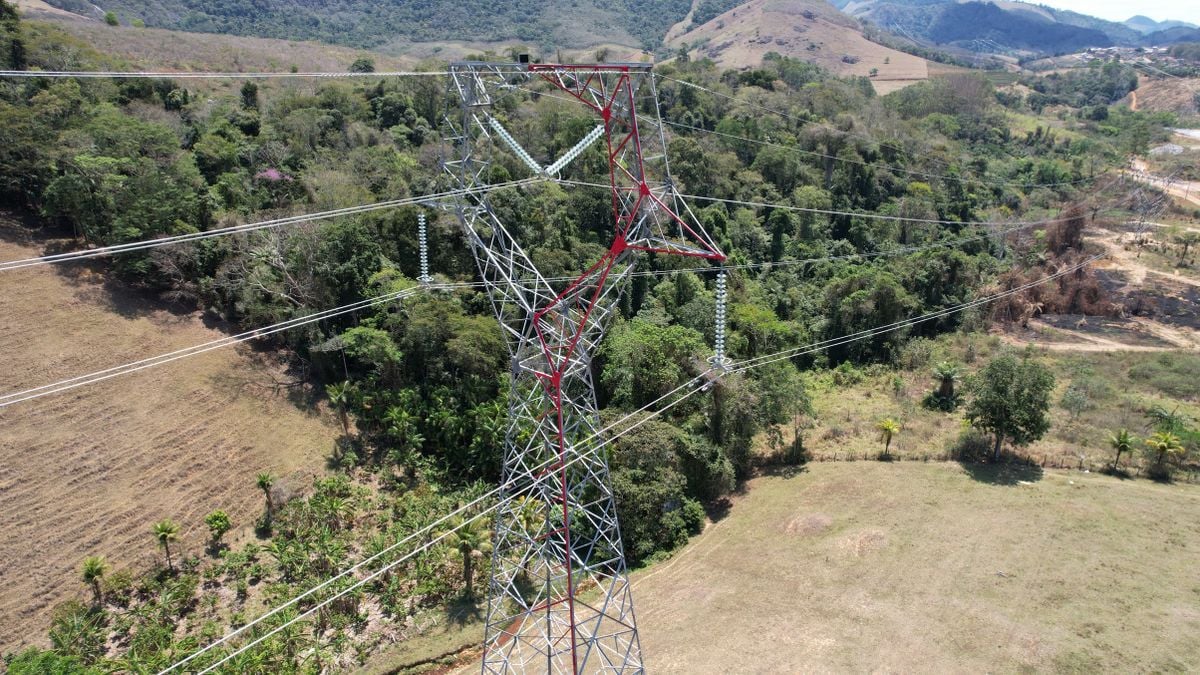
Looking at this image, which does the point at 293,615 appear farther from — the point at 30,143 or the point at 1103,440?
the point at 1103,440

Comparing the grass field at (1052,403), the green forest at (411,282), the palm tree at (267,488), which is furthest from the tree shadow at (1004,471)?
the palm tree at (267,488)

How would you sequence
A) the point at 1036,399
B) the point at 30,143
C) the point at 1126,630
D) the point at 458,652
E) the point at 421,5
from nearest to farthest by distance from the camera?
the point at 1126,630
the point at 458,652
the point at 1036,399
the point at 30,143
the point at 421,5

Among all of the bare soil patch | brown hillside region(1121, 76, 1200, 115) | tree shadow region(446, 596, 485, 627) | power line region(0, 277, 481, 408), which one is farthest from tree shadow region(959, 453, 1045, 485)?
Answer: brown hillside region(1121, 76, 1200, 115)

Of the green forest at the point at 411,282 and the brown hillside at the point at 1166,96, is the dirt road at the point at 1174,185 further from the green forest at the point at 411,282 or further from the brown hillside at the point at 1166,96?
the brown hillside at the point at 1166,96

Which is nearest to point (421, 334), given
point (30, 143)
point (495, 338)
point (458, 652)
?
point (495, 338)

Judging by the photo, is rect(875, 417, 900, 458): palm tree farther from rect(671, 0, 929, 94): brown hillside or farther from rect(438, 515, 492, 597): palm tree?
rect(671, 0, 929, 94): brown hillside
